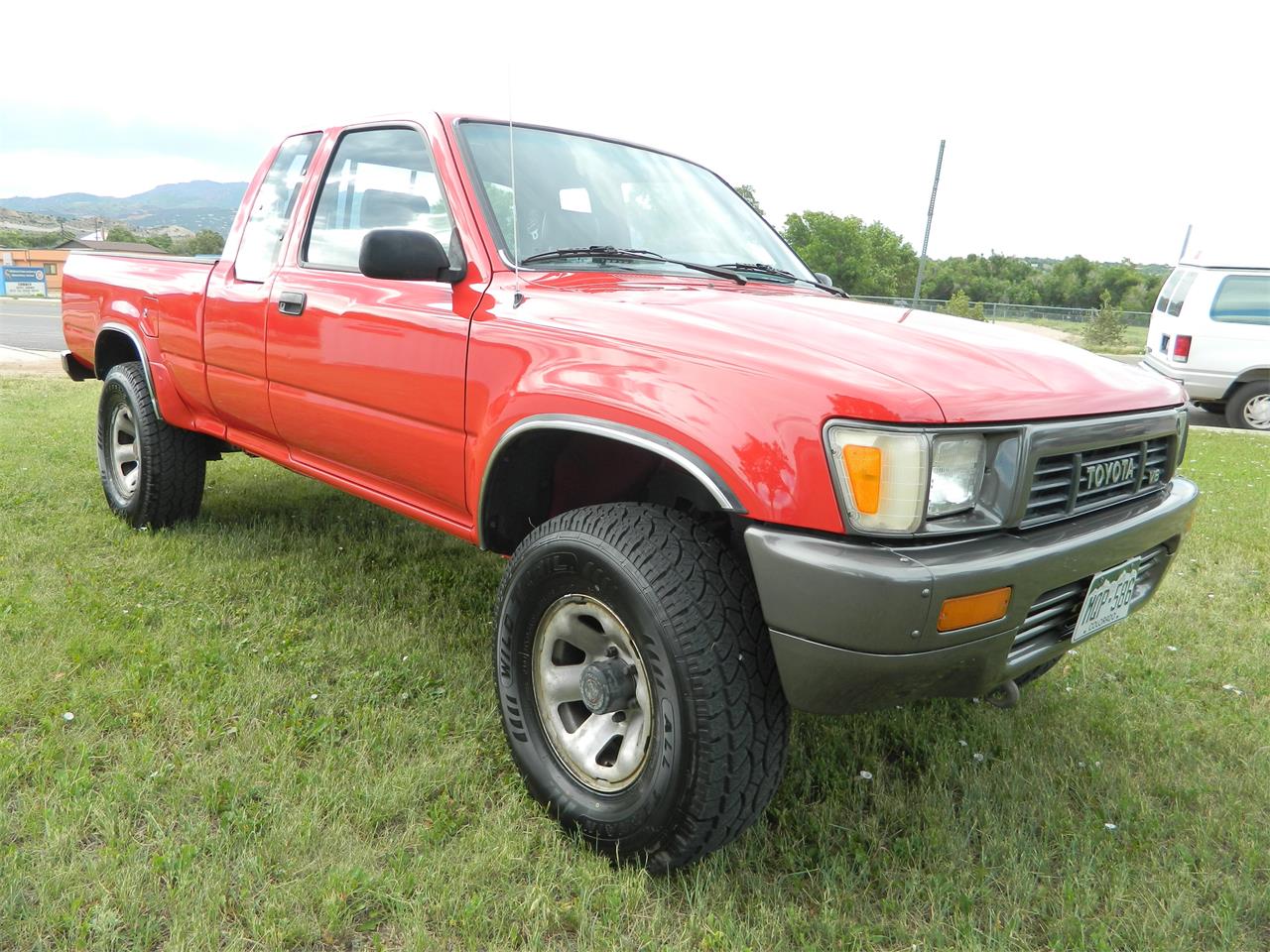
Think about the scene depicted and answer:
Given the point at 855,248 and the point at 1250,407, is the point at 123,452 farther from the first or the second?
the point at 855,248

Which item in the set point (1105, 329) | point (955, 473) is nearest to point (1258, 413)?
point (955, 473)

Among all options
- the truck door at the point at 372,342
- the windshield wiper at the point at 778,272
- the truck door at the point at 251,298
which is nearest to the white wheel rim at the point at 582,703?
the truck door at the point at 372,342

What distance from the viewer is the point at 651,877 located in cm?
220

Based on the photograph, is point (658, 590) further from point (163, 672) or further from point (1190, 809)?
point (163, 672)

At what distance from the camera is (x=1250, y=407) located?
34.2 feet

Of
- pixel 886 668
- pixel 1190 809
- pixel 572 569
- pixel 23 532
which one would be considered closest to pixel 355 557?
pixel 23 532

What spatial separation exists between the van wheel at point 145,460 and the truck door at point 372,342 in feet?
3.89

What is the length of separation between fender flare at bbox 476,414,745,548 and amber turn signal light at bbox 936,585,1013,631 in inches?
17.7

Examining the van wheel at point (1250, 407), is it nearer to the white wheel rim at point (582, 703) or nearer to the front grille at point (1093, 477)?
the front grille at point (1093, 477)

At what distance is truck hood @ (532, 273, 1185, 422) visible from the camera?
197cm

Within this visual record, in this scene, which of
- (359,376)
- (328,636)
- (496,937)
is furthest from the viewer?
(328,636)

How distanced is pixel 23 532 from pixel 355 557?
1.65m

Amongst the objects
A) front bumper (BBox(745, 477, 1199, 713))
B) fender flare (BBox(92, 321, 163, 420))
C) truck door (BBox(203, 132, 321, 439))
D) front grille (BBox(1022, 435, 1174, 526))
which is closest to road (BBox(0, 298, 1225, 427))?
fender flare (BBox(92, 321, 163, 420))

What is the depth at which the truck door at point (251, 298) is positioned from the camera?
142 inches
